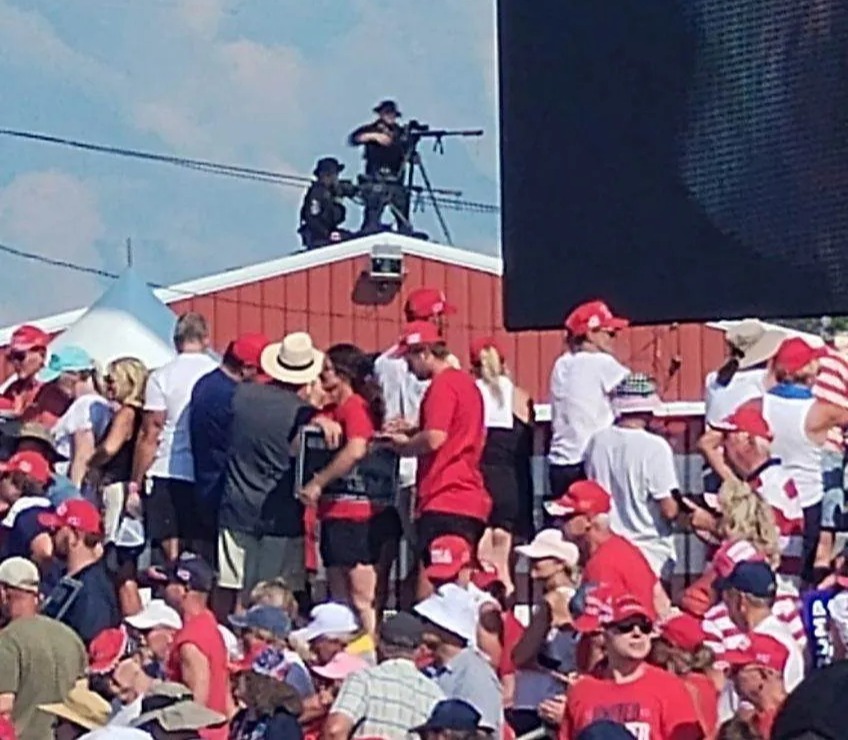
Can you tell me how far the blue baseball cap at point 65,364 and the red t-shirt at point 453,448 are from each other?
7.06 ft

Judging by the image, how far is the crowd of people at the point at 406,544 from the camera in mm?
6719

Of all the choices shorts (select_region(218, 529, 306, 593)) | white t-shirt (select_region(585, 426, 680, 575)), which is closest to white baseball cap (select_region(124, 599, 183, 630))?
shorts (select_region(218, 529, 306, 593))

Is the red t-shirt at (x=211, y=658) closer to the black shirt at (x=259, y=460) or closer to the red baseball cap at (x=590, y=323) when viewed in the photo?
the black shirt at (x=259, y=460)

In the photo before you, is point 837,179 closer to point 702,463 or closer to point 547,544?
point 547,544

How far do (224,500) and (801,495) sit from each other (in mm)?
2415

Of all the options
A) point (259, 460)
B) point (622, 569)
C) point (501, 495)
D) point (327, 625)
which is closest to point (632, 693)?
point (622, 569)

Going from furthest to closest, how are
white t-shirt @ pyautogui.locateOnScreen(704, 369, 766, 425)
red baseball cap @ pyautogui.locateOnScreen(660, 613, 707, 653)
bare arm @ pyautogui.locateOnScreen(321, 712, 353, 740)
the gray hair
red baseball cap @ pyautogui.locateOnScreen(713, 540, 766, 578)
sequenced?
the gray hair
white t-shirt @ pyautogui.locateOnScreen(704, 369, 766, 425)
red baseball cap @ pyautogui.locateOnScreen(713, 540, 766, 578)
bare arm @ pyautogui.locateOnScreen(321, 712, 353, 740)
red baseball cap @ pyautogui.locateOnScreen(660, 613, 707, 653)

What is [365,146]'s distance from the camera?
19.4 metres

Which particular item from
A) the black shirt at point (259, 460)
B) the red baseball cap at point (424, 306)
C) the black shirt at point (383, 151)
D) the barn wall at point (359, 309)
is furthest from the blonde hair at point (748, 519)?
the black shirt at point (383, 151)

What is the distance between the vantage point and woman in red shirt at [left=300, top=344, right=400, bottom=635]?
8.88 meters

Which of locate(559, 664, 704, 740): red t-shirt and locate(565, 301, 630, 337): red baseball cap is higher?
locate(565, 301, 630, 337): red baseball cap

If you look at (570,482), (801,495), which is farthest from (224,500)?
(801,495)

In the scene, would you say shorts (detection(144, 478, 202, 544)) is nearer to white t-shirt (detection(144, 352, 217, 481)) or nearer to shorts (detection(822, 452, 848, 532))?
white t-shirt (detection(144, 352, 217, 481))

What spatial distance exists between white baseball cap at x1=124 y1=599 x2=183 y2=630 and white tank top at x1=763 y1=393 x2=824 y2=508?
90.2 inches
